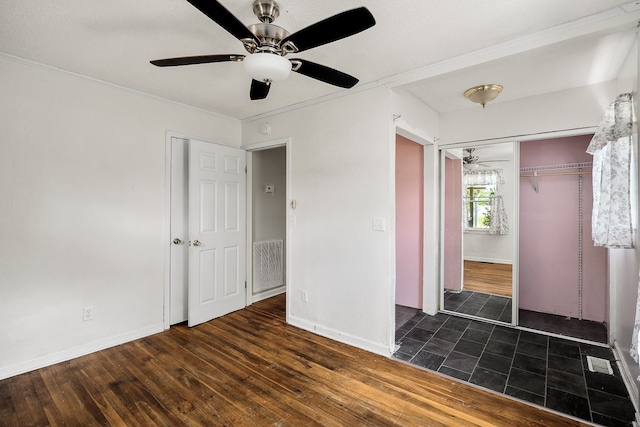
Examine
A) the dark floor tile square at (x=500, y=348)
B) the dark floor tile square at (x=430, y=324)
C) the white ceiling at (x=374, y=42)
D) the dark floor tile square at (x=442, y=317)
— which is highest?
the white ceiling at (x=374, y=42)

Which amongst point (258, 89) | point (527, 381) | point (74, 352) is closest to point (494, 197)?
point (527, 381)

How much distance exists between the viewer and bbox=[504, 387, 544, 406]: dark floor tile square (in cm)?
198

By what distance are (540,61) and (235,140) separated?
3.29 meters

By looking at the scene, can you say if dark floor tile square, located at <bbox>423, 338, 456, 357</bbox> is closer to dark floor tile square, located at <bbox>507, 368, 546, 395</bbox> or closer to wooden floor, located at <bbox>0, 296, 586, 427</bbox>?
wooden floor, located at <bbox>0, 296, 586, 427</bbox>

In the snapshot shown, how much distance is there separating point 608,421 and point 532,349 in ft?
3.03

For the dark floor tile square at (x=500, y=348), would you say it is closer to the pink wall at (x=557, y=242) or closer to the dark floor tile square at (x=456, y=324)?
the dark floor tile square at (x=456, y=324)

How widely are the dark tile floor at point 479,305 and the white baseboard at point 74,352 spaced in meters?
3.45

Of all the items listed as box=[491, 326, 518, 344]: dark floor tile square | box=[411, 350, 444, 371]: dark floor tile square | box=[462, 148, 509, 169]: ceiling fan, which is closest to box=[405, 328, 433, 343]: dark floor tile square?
box=[411, 350, 444, 371]: dark floor tile square

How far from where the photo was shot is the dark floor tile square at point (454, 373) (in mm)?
2258

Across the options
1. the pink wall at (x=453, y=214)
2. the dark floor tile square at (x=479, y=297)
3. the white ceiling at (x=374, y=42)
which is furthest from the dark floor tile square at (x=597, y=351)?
the white ceiling at (x=374, y=42)

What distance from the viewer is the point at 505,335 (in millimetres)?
2998

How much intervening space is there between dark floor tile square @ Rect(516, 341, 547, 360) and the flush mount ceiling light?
A: 2.36m

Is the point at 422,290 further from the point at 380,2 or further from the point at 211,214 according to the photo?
the point at 380,2

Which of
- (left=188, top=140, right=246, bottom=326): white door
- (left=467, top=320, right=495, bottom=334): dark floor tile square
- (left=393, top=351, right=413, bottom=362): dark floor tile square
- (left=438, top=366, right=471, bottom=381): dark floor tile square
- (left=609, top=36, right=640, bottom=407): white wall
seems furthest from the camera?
(left=188, top=140, right=246, bottom=326): white door
